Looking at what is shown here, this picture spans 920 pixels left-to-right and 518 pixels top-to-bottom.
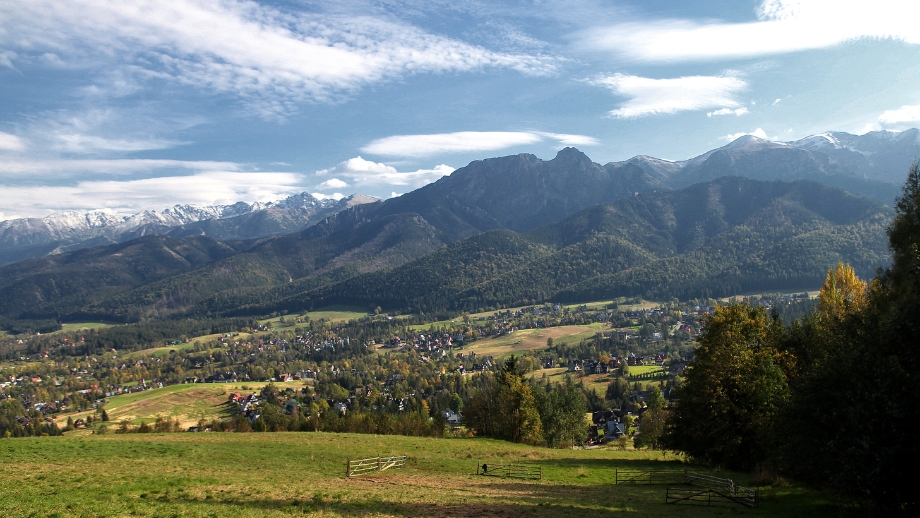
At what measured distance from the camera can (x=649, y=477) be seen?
3416cm

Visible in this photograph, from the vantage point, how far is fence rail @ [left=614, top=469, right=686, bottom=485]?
33750 millimetres

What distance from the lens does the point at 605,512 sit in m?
23.2

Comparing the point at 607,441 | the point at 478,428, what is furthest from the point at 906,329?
the point at 607,441

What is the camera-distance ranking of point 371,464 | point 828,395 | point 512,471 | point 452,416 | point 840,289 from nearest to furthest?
1. point 828,395
2. point 371,464
3. point 512,471
4. point 840,289
5. point 452,416

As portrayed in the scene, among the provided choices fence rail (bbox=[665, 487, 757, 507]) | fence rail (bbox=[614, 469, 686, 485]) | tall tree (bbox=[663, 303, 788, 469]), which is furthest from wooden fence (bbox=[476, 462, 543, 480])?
tall tree (bbox=[663, 303, 788, 469])

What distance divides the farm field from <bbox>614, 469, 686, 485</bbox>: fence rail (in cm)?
111

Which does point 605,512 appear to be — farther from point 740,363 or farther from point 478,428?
point 478,428

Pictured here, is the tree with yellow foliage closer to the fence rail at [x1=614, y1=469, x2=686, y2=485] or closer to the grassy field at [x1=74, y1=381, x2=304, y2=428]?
the fence rail at [x1=614, y1=469, x2=686, y2=485]

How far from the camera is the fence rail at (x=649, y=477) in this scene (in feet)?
111

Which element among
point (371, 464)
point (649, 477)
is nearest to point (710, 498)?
point (649, 477)

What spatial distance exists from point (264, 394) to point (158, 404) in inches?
1161

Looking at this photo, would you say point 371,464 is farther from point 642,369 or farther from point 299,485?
point 642,369

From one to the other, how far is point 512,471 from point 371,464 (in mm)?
10534

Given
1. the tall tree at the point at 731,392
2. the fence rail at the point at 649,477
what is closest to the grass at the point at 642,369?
the tall tree at the point at 731,392
